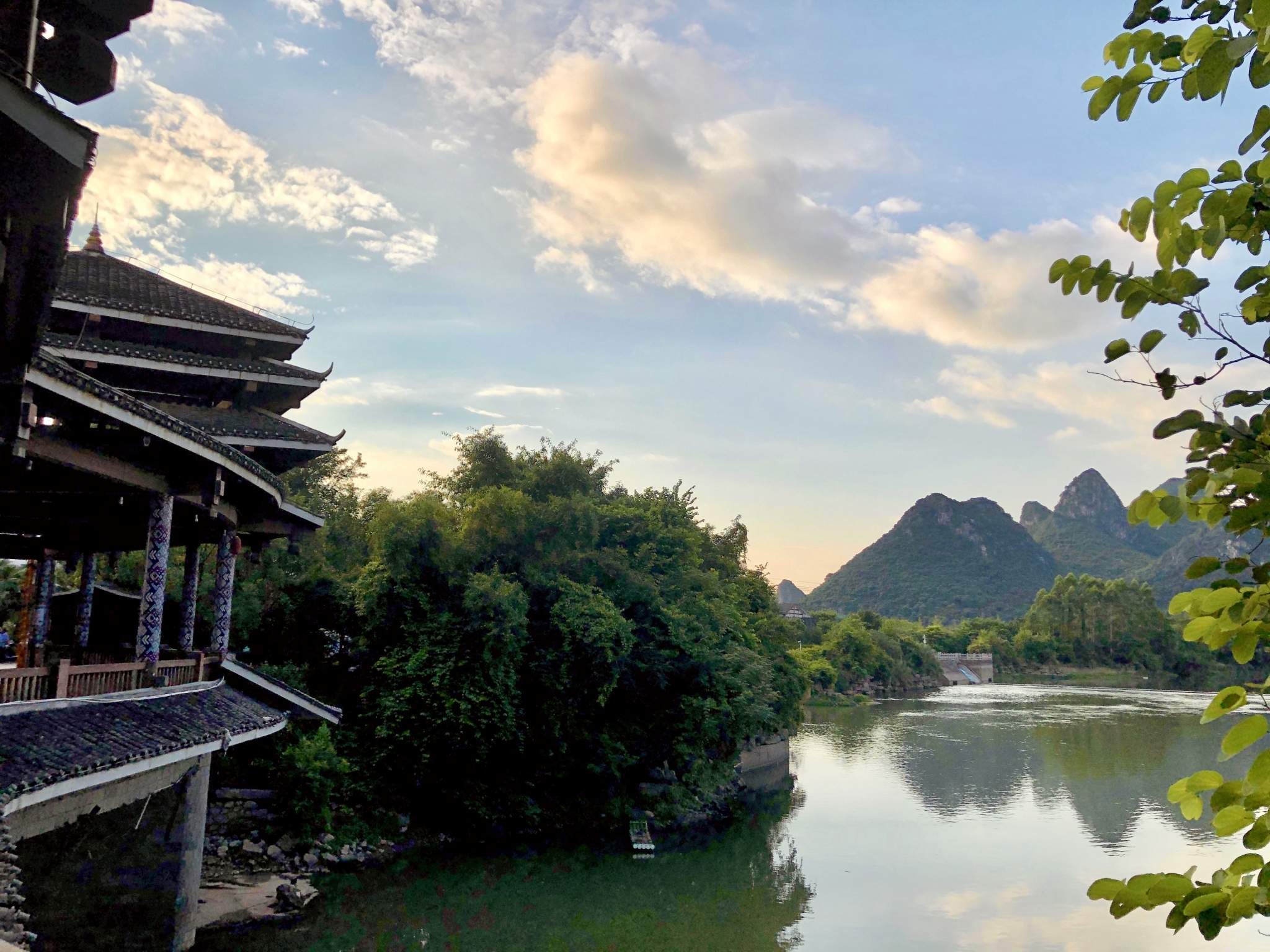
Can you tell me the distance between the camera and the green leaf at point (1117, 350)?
226 centimetres

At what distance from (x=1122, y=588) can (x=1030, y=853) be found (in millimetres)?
69676

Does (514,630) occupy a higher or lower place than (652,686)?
higher

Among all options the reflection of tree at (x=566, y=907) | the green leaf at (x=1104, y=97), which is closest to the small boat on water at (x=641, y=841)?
the reflection of tree at (x=566, y=907)

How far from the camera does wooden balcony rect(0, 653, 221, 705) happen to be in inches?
263

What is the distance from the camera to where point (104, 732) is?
7113 mm

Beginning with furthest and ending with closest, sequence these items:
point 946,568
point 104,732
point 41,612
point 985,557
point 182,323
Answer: point 985,557 < point 946,568 < point 182,323 < point 41,612 < point 104,732

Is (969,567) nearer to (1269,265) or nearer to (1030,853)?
(1030,853)

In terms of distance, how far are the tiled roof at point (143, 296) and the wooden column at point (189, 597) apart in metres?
4.64

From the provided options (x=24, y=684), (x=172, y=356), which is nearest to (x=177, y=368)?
(x=172, y=356)

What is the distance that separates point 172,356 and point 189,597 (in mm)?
4878

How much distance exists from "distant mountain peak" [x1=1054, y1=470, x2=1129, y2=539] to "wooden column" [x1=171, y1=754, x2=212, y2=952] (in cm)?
19832

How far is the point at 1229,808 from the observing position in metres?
1.81

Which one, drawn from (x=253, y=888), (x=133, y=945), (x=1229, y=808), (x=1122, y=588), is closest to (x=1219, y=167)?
(x=1229, y=808)

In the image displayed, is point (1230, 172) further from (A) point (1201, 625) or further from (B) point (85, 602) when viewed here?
(B) point (85, 602)
